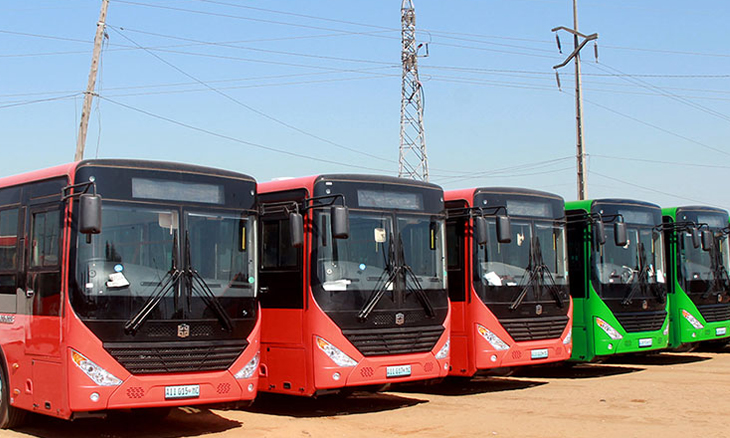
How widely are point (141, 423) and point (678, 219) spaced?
12.3m

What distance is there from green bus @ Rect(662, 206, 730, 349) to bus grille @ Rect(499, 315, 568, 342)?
4.69m

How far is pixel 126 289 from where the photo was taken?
10.7 metres

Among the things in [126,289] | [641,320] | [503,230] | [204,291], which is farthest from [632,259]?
[126,289]

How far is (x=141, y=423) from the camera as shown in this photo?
12586mm

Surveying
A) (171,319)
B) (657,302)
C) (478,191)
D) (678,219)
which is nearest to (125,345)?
(171,319)

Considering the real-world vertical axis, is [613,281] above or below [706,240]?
below

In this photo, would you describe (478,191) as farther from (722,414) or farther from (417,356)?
(722,414)

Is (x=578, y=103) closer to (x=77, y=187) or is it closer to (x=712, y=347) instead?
(x=712, y=347)

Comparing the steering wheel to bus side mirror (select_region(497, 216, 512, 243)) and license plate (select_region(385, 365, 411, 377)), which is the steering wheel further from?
license plate (select_region(385, 365, 411, 377))

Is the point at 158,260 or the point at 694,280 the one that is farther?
the point at 694,280

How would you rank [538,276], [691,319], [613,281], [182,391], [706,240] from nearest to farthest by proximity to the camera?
[182,391]
[538,276]
[613,281]
[706,240]
[691,319]

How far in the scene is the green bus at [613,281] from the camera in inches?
683

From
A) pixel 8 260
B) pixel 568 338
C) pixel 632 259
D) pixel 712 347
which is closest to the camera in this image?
pixel 8 260

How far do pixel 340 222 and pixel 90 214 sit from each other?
10.9 feet
